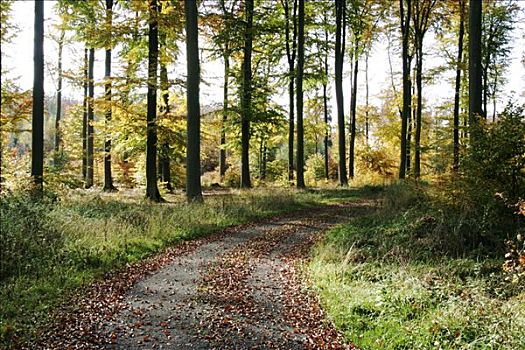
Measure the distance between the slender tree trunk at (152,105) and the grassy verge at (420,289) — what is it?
8.78m

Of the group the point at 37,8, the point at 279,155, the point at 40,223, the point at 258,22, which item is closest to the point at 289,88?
the point at 258,22

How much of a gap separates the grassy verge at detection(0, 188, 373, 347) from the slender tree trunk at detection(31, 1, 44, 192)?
141 cm

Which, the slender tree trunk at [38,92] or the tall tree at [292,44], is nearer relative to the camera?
the slender tree trunk at [38,92]

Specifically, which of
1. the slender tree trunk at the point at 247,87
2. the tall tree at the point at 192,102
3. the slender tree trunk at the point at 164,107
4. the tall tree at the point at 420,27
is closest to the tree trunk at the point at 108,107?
the slender tree trunk at the point at 164,107

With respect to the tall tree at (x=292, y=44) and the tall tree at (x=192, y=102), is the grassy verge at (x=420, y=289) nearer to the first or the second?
the tall tree at (x=192, y=102)

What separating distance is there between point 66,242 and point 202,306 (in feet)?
11.6

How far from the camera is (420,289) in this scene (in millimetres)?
5629

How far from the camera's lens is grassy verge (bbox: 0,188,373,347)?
5730 mm

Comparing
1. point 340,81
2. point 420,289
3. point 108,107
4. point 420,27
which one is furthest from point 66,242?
point 420,27

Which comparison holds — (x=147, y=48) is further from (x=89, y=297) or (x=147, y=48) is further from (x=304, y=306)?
(x=304, y=306)

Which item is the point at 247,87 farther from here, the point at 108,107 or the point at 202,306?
the point at 202,306

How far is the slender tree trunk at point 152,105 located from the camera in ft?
49.9

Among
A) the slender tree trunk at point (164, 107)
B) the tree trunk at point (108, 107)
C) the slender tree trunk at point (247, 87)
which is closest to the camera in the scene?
the tree trunk at point (108, 107)

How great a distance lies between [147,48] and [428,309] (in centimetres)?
1468
